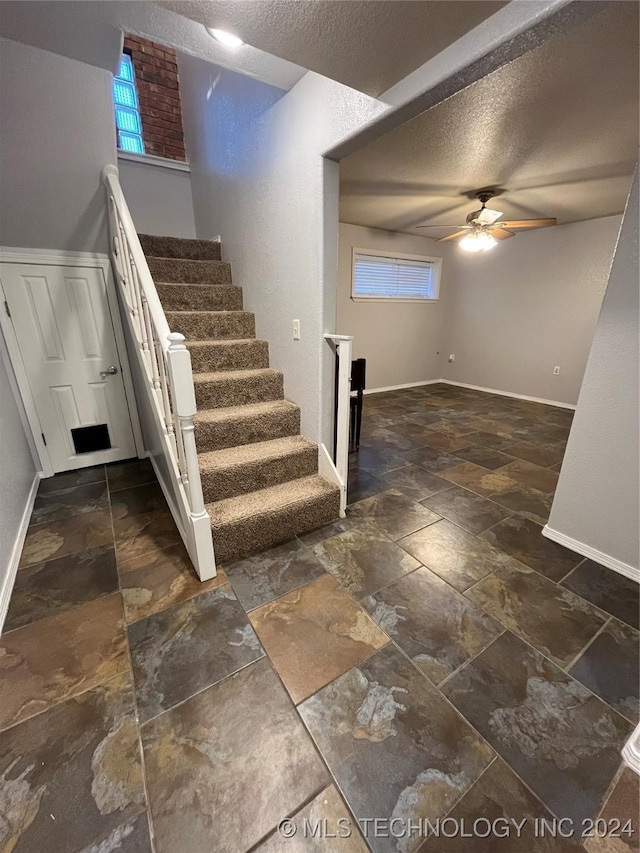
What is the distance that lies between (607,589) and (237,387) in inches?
94.0

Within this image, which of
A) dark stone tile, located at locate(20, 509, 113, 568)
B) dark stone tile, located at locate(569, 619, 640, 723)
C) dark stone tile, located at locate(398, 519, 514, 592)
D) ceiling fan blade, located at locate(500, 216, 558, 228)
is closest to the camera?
dark stone tile, located at locate(569, 619, 640, 723)

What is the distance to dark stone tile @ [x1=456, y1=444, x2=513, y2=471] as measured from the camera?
10.3ft

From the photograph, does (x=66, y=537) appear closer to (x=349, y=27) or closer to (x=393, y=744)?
(x=393, y=744)

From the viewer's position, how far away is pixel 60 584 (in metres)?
1.74

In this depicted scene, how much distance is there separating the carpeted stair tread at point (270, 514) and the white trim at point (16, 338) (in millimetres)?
1761

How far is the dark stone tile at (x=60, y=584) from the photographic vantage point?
62.7 inches

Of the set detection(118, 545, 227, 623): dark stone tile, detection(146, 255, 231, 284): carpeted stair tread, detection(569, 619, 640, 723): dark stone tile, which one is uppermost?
detection(146, 255, 231, 284): carpeted stair tread

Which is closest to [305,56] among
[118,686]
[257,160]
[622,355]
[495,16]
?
[495,16]

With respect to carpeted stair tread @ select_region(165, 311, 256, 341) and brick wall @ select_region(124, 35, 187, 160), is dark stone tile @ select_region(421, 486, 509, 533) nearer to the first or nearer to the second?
carpeted stair tread @ select_region(165, 311, 256, 341)

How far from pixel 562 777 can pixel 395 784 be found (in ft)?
1.63

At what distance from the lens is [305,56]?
1.28 metres

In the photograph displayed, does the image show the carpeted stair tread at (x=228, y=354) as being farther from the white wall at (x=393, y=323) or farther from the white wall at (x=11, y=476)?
the white wall at (x=393, y=323)

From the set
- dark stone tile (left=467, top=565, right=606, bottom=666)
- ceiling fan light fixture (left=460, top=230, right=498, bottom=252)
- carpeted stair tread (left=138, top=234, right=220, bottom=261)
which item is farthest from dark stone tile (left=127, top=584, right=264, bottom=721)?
ceiling fan light fixture (left=460, top=230, right=498, bottom=252)

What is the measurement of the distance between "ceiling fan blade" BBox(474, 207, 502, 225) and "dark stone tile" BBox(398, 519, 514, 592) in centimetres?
293
